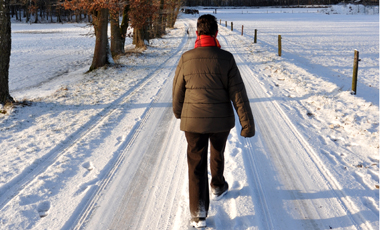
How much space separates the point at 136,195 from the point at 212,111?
163 centimetres

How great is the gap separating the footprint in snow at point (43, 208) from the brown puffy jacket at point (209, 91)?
195 centimetres

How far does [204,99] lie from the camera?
3.01 metres

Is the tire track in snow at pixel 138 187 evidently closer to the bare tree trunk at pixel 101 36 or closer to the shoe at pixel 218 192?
the shoe at pixel 218 192

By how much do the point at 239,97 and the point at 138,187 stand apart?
76.3 inches

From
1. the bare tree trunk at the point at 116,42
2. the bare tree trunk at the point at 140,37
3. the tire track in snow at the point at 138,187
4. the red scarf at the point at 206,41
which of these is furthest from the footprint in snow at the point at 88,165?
the bare tree trunk at the point at 140,37

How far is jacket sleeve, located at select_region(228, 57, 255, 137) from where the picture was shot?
297 centimetres

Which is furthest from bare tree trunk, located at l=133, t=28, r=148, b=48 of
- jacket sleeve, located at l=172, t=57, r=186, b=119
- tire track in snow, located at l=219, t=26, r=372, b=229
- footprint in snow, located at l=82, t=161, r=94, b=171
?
jacket sleeve, located at l=172, t=57, r=186, b=119

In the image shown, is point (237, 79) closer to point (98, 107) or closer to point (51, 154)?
point (51, 154)

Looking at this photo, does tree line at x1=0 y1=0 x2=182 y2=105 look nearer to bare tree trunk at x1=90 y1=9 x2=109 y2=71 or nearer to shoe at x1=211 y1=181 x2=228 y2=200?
bare tree trunk at x1=90 y1=9 x2=109 y2=71

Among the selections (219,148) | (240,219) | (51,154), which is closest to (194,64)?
(219,148)

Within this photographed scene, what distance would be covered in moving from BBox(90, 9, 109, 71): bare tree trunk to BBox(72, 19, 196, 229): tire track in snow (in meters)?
7.93

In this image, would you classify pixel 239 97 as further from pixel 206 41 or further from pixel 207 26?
pixel 207 26

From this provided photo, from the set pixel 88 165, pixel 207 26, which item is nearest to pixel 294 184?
pixel 207 26

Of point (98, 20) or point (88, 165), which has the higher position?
point (98, 20)
